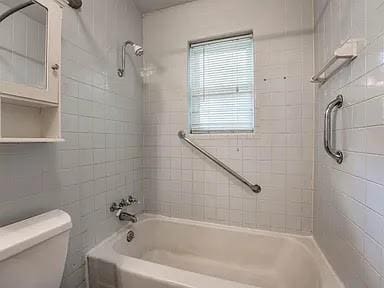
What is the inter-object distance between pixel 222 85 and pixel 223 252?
1.42m

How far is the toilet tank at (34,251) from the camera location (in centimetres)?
84

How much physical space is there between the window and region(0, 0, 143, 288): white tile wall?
0.58 meters

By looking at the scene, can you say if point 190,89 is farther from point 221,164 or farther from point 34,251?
point 34,251

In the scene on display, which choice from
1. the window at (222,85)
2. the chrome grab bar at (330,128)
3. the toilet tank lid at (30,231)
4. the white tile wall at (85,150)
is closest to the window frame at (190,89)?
the window at (222,85)

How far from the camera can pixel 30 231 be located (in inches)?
37.4

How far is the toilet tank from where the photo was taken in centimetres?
84

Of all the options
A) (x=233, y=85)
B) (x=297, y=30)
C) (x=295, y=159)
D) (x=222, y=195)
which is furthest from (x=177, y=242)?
(x=297, y=30)

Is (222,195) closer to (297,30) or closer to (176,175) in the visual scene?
(176,175)

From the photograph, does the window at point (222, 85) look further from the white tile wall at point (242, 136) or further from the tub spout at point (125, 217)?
the tub spout at point (125, 217)

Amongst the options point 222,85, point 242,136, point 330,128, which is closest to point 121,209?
point 242,136

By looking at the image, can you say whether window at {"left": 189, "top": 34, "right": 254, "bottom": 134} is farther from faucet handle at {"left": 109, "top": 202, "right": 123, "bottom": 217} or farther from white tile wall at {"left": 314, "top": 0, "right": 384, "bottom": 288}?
faucet handle at {"left": 109, "top": 202, "right": 123, "bottom": 217}

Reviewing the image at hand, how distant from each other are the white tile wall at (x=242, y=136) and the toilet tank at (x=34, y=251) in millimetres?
1103

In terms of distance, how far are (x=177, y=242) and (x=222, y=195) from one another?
59cm

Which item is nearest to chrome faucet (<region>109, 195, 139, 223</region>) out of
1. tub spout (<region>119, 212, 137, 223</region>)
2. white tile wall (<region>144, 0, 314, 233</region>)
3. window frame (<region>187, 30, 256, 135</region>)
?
tub spout (<region>119, 212, 137, 223</region>)
